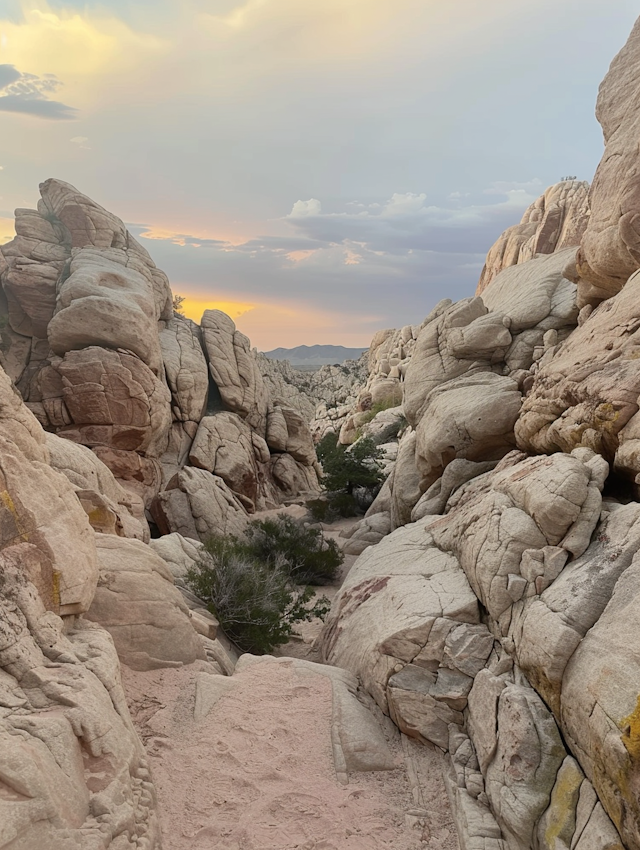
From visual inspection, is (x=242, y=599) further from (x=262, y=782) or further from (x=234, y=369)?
(x=234, y=369)

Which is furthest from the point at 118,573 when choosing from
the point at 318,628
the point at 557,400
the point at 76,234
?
the point at 76,234

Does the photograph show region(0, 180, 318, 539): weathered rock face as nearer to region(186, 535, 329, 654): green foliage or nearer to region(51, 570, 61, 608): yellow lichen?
region(186, 535, 329, 654): green foliage

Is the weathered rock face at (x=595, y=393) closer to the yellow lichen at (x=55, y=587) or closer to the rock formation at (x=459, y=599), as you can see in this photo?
the rock formation at (x=459, y=599)

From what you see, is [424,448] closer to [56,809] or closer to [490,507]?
[490,507]

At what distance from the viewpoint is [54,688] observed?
566 centimetres

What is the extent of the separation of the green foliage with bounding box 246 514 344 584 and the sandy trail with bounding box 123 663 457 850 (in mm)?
9496

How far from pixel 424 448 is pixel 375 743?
32.7ft

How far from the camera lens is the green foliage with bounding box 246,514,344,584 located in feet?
62.2

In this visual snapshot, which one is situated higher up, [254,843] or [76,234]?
[76,234]

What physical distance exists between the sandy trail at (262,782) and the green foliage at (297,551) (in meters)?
9.50

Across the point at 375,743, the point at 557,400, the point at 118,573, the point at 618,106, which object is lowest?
the point at 375,743

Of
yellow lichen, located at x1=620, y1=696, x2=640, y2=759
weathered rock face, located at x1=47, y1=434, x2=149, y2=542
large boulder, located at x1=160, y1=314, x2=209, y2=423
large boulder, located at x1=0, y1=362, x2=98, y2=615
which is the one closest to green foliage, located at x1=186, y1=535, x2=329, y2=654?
weathered rock face, located at x1=47, y1=434, x2=149, y2=542

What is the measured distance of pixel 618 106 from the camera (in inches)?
535

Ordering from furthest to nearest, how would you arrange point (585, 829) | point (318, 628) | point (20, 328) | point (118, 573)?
1. point (20, 328)
2. point (318, 628)
3. point (118, 573)
4. point (585, 829)
